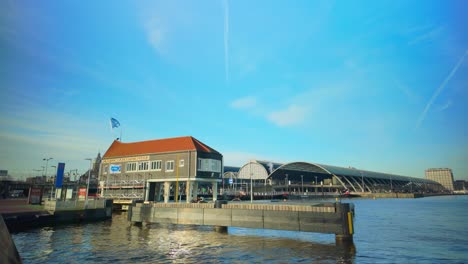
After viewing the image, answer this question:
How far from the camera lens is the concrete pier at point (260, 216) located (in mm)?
25781

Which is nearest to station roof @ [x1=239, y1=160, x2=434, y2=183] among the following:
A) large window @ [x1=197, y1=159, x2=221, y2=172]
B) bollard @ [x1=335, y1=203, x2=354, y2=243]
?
large window @ [x1=197, y1=159, x2=221, y2=172]

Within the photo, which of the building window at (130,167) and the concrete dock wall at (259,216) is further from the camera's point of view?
the building window at (130,167)

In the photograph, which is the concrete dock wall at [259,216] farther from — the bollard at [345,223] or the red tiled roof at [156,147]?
the red tiled roof at [156,147]

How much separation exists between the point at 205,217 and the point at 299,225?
11187mm

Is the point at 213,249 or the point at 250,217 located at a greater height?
the point at 250,217

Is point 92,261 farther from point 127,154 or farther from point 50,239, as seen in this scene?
point 127,154

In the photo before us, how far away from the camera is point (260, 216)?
29984 mm

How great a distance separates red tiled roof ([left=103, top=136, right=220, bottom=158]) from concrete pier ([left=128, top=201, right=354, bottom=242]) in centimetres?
2343

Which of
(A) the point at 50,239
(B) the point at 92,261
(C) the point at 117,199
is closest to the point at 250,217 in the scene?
(B) the point at 92,261

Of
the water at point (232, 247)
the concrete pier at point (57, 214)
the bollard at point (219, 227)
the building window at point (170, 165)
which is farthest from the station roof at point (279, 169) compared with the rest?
the water at point (232, 247)

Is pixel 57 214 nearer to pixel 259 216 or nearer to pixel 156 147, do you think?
pixel 156 147

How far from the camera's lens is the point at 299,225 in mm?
27516

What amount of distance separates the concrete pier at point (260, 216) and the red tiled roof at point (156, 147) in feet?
76.9

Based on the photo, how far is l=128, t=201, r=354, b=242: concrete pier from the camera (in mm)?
25781
